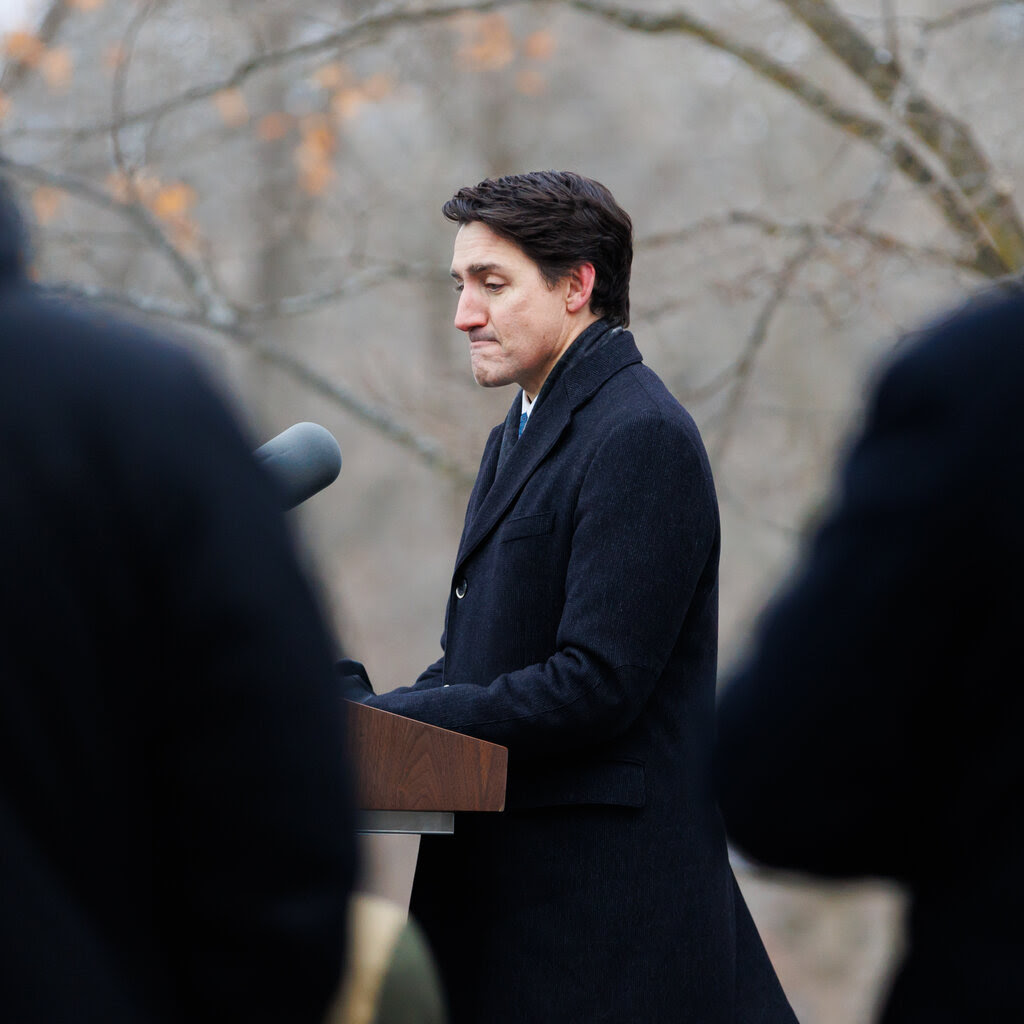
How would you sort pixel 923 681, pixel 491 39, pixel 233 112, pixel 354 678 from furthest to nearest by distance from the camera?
pixel 233 112
pixel 491 39
pixel 354 678
pixel 923 681

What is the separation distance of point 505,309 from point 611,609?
1.75 ft

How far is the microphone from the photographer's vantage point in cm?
159

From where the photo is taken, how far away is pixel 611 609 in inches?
74.6

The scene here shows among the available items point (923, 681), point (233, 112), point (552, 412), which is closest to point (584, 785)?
point (552, 412)

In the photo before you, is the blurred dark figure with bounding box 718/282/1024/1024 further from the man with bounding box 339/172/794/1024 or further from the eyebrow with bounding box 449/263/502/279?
the eyebrow with bounding box 449/263/502/279

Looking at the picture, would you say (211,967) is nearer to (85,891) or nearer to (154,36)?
(85,891)

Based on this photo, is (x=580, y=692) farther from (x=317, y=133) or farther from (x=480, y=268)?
(x=317, y=133)

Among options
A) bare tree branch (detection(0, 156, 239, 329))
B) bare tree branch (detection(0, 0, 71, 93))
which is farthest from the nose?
bare tree branch (detection(0, 0, 71, 93))

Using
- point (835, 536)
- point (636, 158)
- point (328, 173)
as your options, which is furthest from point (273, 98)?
point (835, 536)

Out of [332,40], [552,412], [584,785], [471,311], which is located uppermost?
[332,40]

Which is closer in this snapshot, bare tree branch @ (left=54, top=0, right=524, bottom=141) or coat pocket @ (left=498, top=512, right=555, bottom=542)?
coat pocket @ (left=498, top=512, right=555, bottom=542)

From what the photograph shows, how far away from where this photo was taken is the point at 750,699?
1104 millimetres

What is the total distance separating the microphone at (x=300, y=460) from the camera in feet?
5.21

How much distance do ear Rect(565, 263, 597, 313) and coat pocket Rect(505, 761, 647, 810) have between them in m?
0.71
